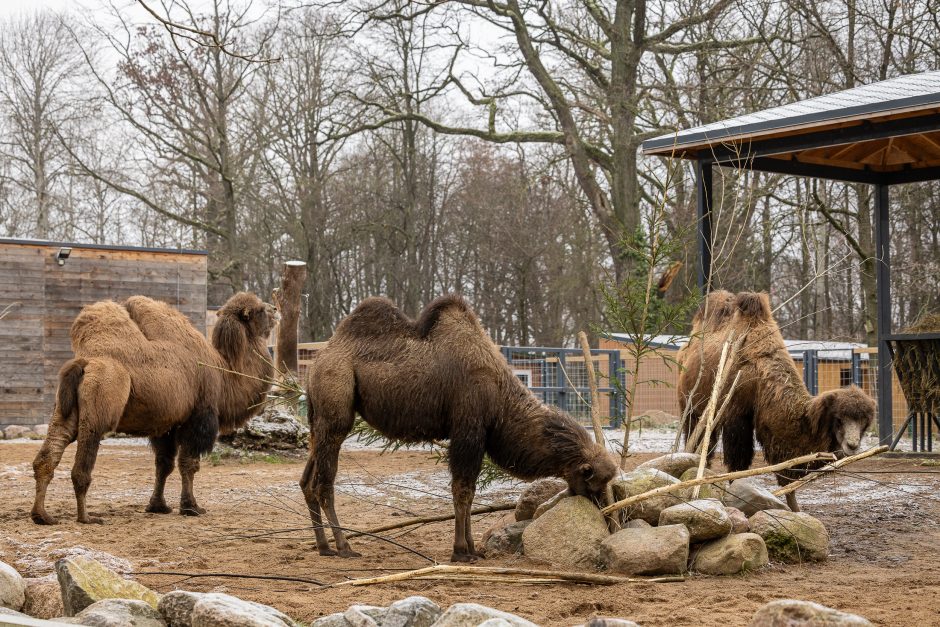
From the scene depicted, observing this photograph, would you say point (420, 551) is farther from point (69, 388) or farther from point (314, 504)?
point (69, 388)

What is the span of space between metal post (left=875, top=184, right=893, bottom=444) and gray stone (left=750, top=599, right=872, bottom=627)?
902cm

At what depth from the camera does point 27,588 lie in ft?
18.5

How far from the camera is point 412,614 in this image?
4.67 m

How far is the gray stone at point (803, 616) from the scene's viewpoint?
382cm

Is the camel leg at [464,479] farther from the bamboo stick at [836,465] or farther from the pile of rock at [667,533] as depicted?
the bamboo stick at [836,465]

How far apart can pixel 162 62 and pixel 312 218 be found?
283 inches

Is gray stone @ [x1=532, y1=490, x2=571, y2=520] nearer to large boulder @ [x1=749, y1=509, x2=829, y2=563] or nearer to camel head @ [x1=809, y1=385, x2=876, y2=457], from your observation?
large boulder @ [x1=749, y1=509, x2=829, y2=563]

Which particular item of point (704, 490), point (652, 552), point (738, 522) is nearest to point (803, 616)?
point (652, 552)

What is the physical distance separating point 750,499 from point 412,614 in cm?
331

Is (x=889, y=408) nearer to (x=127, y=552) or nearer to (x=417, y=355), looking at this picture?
(x=417, y=355)

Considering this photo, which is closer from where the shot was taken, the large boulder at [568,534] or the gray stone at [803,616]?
the gray stone at [803,616]

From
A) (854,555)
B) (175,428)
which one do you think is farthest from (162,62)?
(854,555)

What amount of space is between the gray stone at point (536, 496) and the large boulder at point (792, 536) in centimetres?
144

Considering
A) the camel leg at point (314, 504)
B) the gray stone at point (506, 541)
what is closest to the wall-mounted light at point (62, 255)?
the camel leg at point (314, 504)
